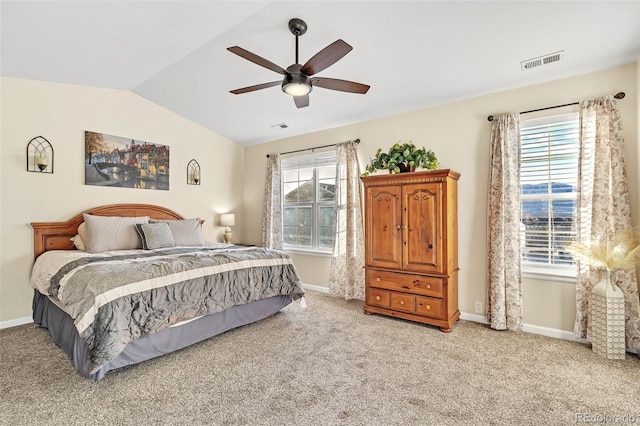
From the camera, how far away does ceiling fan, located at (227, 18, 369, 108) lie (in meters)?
2.19

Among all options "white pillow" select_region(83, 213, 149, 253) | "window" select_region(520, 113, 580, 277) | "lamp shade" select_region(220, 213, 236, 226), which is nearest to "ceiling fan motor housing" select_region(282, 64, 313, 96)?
"window" select_region(520, 113, 580, 277)

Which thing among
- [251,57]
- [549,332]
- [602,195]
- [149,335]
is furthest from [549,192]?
[149,335]

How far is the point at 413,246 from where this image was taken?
346 cm

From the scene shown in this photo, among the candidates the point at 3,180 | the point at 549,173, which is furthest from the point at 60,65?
the point at 549,173

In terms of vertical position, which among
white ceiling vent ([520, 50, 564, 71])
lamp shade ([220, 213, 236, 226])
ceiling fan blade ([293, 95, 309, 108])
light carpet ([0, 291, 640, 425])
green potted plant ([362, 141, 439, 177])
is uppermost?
white ceiling vent ([520, 50, 564, 71])

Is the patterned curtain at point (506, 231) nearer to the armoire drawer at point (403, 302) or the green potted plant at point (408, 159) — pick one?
the green potted plant at point (408, 159)

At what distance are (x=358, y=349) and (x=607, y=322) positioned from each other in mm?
2112

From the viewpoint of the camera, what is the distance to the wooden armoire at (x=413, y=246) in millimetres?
3287

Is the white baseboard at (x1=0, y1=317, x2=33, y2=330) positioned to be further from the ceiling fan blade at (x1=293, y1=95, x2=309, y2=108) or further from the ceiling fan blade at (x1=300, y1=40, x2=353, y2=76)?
the ceiling fan blade at (x1=300, y1=40, x2=353, y2=76)

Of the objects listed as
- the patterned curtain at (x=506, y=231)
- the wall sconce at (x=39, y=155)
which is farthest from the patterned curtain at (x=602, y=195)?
the wall sconce at (x=39, y=155)

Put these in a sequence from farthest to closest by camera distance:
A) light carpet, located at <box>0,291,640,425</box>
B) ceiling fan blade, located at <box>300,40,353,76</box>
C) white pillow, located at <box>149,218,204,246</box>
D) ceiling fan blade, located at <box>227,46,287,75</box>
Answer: white pillow, located at <box>149,218,204,246</box>
ceiling fan blade, located at <box>227,46,287,75</box>
ceiling fan blade, located at <box>300,40,353,76</box>
light carpet, located at <box>0,291,640,425</box>

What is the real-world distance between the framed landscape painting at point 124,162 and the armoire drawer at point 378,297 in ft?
11.8

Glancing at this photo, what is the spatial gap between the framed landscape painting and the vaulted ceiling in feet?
2.52

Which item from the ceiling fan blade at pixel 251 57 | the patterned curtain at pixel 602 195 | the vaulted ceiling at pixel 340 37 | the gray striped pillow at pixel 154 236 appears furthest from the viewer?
the gray striped pillow at pixel 154 236
